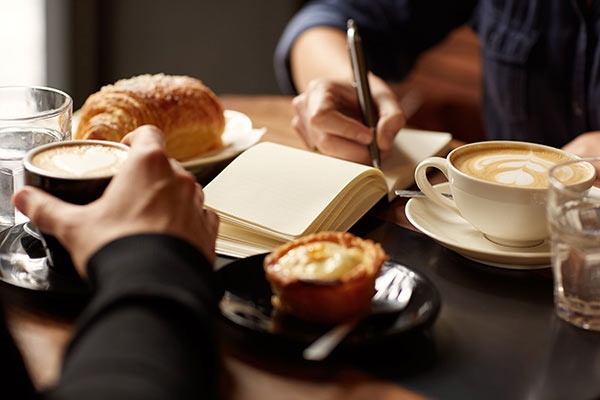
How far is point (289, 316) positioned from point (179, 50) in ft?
8.19

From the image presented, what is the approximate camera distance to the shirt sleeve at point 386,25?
1832 mm

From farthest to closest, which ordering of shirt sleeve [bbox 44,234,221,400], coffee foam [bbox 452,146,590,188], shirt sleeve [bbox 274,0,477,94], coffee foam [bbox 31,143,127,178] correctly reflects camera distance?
shirt sleeve [bbox 274,0,477,94], coffee foam [bbox 452,146,590,188], coffee foam [bbox 31,143,127,178], shirt sleeve [bbox 44,234,221,400]

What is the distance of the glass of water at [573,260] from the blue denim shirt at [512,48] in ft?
3.49

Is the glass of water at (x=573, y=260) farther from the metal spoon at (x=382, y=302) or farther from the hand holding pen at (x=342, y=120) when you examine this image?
the hand holding pen at (x=342, y=120)

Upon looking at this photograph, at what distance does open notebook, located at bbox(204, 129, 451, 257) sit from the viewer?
33.9 inches

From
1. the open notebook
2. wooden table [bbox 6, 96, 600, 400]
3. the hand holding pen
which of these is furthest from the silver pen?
wooden table [bbox 6, 96, 600, 400]

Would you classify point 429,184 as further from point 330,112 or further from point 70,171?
point 70,171

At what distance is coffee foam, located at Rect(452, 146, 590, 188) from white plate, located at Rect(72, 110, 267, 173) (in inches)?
15.4

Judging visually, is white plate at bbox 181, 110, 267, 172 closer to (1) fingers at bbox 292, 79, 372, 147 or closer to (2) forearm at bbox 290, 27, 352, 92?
(1) fingers at bbox 292, 79, 372, 147

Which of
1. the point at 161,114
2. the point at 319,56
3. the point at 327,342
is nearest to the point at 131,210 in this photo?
the point at 327,342

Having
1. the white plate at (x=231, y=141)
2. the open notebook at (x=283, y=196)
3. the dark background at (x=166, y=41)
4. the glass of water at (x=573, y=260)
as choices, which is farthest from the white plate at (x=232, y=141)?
the dark background at (x=166, y=41)

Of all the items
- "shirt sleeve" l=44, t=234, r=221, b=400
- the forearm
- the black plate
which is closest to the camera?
"shirt sleeve" l=44, t=234, r=221, b=400

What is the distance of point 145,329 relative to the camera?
0.54 metres

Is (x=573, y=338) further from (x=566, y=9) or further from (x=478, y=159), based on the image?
(x=566, y=9)
